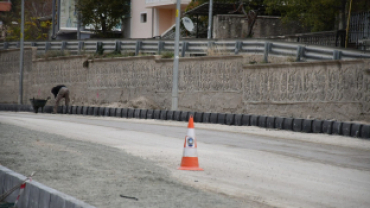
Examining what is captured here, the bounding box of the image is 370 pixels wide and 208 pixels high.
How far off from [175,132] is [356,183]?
Result: 7.93 metres

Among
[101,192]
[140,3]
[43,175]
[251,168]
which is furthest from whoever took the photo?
[140,3]

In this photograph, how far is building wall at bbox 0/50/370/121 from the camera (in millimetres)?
18375

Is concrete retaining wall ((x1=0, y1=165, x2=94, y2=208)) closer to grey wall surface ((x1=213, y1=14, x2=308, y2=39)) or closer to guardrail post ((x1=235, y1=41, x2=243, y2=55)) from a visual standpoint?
guardrail post ((x1=235, y1=41, x2=243, y2=55))

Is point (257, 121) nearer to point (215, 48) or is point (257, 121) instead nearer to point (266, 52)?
point (266, 52)

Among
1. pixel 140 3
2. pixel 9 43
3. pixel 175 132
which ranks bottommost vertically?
pixel 175 132

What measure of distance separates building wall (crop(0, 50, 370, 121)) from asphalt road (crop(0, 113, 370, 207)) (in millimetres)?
3345

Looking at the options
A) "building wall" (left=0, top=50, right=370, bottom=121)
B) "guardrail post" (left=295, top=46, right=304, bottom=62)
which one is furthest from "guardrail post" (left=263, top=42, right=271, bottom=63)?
"guardrail post" (left=295, top=46, right=304, bottom=62)

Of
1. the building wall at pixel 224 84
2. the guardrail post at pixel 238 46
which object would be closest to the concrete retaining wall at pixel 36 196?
the building wall at pixel 224 84

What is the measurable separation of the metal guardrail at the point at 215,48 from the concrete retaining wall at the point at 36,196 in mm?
14088

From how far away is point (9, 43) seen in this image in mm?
41188

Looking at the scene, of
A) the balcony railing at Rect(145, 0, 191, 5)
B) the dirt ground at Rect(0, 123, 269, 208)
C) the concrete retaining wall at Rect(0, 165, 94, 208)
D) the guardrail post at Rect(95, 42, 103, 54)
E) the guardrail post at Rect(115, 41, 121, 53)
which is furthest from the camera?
the balcony railing at Rect(145, 0, 191, 5)

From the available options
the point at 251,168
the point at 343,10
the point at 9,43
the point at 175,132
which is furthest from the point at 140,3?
the point at 251,168

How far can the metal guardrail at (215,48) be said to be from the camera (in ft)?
64.1

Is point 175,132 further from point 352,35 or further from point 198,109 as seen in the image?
point 352,35
